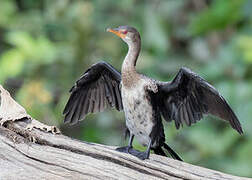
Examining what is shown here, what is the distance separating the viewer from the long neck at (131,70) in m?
4.04

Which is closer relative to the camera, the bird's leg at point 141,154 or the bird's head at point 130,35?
the bird's leg at point 141,154

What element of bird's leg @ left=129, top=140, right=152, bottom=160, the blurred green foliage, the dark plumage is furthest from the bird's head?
the blurred green foliage

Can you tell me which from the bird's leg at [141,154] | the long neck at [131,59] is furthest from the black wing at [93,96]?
the bird's leg at [141,154]

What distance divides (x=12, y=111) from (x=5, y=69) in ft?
6.85

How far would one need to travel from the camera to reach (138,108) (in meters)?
4.02

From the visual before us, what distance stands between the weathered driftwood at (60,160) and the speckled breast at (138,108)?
0.35 meters

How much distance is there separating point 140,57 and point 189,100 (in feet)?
8.42

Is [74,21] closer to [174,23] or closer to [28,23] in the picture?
[28,23]

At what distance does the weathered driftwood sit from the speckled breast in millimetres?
354

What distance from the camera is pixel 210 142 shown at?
6.19 m

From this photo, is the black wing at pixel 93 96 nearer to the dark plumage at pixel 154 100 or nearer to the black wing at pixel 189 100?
the dark plumage at pixel 154 100

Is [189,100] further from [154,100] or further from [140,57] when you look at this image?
[140,57]

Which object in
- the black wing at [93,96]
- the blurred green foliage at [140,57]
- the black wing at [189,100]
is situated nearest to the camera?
the black wing at [189,100]

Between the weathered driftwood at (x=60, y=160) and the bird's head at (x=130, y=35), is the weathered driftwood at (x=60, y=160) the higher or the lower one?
the lower one
